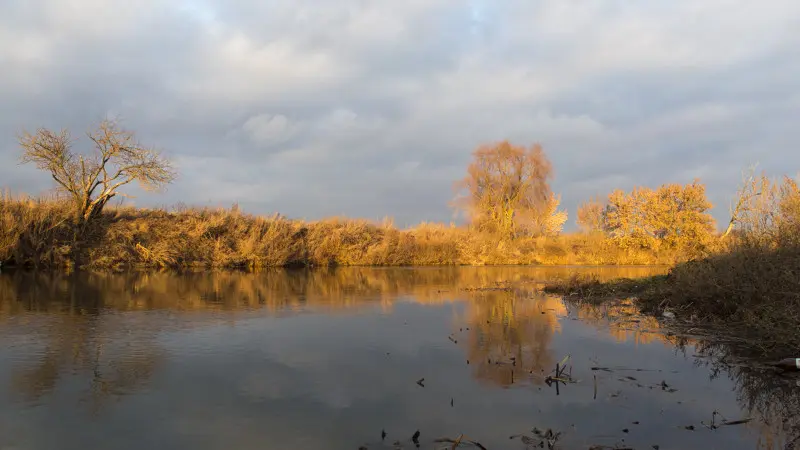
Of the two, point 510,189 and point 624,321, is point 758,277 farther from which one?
point 510,189

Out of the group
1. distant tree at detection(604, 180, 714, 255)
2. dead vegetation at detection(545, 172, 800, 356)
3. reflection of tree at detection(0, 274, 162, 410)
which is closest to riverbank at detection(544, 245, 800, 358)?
dead vegetation at detection(545, 172, 800, 356)

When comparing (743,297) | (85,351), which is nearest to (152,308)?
(85,351)

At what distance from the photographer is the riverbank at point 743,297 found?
714 cm

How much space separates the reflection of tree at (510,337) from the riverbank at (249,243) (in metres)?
15.8

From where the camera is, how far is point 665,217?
35188 millimetres

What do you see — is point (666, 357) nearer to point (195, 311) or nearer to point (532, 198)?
point (195, 311)

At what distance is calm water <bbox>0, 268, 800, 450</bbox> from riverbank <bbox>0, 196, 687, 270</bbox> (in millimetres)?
16088

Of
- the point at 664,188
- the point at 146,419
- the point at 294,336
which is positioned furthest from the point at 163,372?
the point at 664,188

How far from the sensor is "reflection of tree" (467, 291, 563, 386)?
20.5ft

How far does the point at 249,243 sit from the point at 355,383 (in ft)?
75.0

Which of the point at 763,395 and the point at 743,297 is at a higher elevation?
the point at 743,297

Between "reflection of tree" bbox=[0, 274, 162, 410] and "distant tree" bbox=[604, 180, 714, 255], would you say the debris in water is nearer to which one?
"reflection of tree" bbox=[0, 274, 162, 410]

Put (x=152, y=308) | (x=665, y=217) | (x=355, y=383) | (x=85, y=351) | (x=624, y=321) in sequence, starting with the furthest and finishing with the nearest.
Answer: (x=665, y=217) → (x=152, y=308) → (x=624, y=321) → (x=85, y=351) → (x=355, y=383)

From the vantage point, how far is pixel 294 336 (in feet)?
27.3
